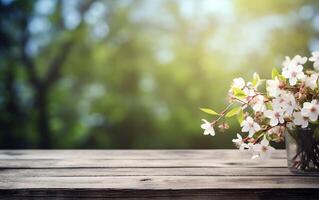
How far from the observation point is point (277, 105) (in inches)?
50.0

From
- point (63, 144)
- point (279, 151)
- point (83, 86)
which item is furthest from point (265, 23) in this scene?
point (279, 151)

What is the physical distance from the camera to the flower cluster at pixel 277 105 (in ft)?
4.16

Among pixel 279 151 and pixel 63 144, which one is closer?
pixel 279 151

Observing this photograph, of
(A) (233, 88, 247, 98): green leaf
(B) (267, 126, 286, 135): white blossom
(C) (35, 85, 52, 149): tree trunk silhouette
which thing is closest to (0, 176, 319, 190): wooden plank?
(B) (267, 126, 286, 135): white blossom

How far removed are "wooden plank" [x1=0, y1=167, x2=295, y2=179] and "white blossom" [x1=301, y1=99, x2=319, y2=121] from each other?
0.22 metres

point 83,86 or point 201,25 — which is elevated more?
point 201,25

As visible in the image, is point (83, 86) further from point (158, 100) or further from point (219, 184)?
point (219, 184)

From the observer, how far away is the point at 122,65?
24.0 feet

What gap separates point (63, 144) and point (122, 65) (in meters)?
1.49

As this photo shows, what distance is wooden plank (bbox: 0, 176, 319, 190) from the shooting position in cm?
120

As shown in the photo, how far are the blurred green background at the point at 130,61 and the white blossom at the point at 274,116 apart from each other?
5.71 meters

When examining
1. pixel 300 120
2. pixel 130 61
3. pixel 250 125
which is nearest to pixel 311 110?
→ pixel 300 120

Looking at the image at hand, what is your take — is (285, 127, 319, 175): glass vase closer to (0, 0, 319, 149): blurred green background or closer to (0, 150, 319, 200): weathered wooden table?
(0, 150, 319, 200): weathered wooden table

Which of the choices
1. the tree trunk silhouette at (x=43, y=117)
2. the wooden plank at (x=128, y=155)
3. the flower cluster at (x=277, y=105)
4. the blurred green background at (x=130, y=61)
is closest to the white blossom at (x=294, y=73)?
the flower cluster at (x=277, y=105)
